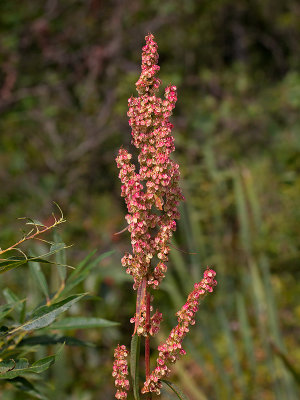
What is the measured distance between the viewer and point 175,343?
78 cm

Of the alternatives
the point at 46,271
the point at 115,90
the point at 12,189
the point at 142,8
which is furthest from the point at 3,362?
the point at 142,8

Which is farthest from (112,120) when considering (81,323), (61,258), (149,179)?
(149,179)

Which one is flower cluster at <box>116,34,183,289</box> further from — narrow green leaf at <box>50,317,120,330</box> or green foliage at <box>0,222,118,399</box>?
narrow green leaf at <box>50,317,120,330</box>

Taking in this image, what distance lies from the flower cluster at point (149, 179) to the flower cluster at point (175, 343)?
0.19ft

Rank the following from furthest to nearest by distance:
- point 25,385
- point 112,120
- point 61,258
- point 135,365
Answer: point 112,120, point 61,258, point 25,385, point 135,365

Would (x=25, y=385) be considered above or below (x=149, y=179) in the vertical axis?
below

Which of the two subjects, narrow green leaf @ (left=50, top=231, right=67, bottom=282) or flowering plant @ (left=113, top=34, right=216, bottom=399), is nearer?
flowering plant @ (left=113, top=34, right=216, bottom=399)

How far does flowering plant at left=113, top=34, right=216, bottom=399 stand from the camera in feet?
2.50

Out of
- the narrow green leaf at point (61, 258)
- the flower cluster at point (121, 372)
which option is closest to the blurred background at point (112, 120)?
the narrow green leaf at point (61, 258)

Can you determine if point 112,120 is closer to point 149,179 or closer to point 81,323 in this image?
point 81,323

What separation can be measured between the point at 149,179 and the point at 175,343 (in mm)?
232

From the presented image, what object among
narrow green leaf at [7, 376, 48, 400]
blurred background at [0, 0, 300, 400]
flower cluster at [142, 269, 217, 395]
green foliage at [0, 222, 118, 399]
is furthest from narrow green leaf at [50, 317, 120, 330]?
blurred background at [0, 0, 300, 400]

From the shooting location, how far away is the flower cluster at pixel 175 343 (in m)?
0.77

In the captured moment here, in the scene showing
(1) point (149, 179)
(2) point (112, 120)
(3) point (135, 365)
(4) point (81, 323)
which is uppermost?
(2) point (112, 120)
